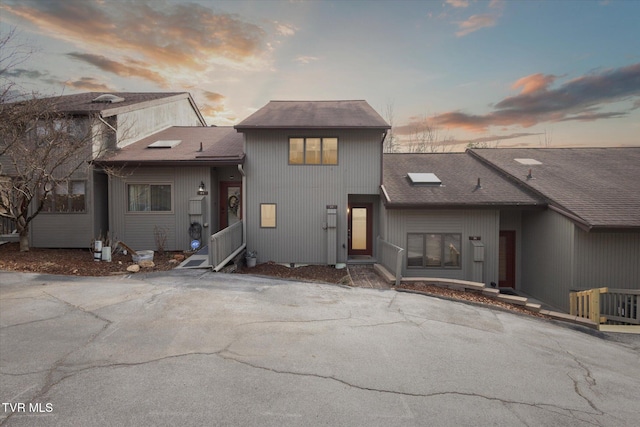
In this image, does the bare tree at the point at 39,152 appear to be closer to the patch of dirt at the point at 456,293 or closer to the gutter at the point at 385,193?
the gutter at the point at 385,193

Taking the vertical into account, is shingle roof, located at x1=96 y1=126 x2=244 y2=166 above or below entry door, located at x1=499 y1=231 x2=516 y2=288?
above

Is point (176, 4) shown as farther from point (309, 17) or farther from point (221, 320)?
point (221, 320)

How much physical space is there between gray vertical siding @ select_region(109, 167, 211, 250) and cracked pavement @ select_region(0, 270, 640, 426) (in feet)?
14.8

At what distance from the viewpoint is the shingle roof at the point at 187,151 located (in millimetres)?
10680

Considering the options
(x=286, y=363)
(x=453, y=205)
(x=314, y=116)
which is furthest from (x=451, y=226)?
(x=286, y=363)

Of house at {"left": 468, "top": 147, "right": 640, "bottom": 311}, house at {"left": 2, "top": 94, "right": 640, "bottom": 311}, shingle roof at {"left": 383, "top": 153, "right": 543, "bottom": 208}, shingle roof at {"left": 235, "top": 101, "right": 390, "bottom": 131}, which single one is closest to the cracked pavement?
house at {"left": 468, "top": 147, "right": 640, "bottom": 311}

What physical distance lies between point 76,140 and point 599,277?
1823 centimetres

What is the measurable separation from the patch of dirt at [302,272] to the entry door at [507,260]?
259 inches

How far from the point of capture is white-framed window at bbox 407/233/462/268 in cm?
1081

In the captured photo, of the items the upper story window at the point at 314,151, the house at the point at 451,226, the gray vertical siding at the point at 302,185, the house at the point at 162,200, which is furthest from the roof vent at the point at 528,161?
the house at the point at 162,200

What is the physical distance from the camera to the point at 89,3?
1118 centimetres

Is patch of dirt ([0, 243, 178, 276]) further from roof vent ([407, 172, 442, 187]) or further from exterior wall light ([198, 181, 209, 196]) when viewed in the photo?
roof vent ([407, 172, 442, 187])

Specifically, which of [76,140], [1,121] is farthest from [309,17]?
[1,121]

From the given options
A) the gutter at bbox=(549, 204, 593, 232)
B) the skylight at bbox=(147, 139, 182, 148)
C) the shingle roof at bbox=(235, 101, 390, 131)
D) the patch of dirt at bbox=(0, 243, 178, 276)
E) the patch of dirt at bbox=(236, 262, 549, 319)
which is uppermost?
the shingle roof at bbox=(235, 101, 390, 131)
